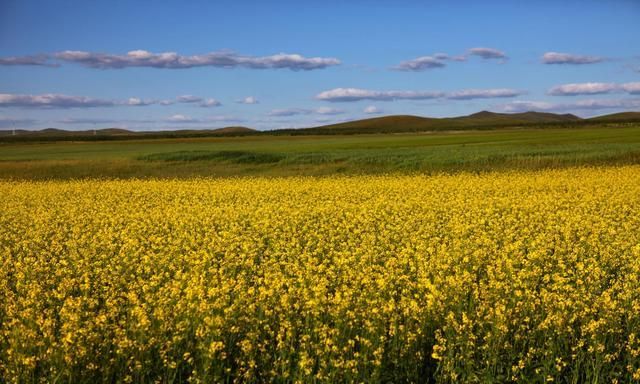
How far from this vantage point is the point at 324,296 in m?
6.86

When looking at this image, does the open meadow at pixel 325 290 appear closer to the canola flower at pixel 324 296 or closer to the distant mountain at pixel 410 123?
the canola flower at pixel 324 296

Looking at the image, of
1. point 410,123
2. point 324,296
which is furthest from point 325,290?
point 410,123

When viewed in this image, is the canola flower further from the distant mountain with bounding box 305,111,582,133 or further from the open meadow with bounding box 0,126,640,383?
the distant mountain with bounding box 305,111,582,133

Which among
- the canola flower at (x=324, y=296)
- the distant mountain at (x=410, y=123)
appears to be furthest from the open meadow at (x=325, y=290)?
the distant mountain at (x=410, y=123)

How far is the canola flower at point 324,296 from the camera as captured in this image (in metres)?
6.02

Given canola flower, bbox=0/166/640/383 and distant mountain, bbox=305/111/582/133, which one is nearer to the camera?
canola flower, bbox=0/166/640/383

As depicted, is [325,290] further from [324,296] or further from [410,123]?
[410,123]

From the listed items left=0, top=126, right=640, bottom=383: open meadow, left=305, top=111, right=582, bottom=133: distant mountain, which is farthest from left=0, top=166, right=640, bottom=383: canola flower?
left=305, top=111, right=582, bottom=133: distant mountain

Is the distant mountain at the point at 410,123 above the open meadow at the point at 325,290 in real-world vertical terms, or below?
above

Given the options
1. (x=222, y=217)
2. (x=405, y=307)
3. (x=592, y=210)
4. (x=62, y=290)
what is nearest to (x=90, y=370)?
(x=62, y=290)

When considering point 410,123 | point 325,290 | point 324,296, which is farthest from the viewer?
point 410,123

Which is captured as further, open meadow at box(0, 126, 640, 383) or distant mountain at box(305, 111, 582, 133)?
distant mountain at box(305, 111, 582, 133)

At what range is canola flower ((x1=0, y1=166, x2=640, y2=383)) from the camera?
6023 mm

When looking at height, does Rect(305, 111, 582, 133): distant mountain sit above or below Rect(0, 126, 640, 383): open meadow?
above
